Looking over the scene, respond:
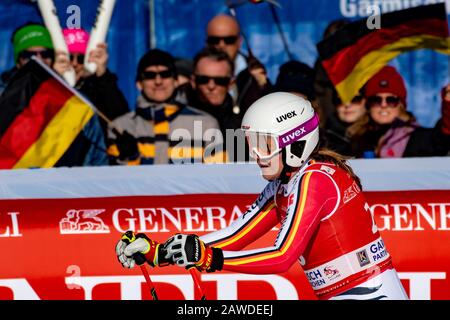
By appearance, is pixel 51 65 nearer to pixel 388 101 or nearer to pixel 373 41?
pixel 373 41

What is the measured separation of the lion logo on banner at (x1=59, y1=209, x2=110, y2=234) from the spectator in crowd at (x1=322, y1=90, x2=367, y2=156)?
2331 mm

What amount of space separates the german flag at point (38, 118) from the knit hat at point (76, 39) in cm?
116

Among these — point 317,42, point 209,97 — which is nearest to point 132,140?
point 209,97

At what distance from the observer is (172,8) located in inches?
377

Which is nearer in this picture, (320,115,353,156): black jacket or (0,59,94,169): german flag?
(0,59,94,169): german flag

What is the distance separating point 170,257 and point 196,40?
4.90 metres

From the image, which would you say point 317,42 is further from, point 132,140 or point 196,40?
point 132,140

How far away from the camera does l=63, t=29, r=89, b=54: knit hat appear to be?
943 centimetres

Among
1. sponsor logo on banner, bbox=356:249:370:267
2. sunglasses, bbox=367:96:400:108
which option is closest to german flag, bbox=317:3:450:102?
sunglasses, bbox=367:96:400:108

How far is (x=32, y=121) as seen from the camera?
808 cm

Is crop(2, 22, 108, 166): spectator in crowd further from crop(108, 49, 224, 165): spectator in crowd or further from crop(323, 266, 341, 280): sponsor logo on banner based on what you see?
crop(323, 266, 341, 280): sponsor logo on banner

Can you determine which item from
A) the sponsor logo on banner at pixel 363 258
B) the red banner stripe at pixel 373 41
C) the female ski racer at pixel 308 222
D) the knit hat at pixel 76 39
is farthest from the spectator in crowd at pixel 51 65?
the sponsor logo on banner at pixel 363 258

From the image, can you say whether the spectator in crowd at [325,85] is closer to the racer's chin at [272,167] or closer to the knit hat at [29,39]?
the knit hat at [29,39]
